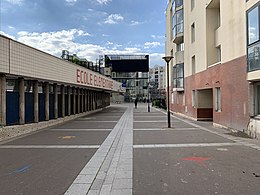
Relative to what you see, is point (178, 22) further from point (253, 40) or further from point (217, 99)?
point (253, 40)

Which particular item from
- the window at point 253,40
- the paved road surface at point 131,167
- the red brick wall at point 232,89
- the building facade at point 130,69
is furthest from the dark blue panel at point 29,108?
the building facade at point 130,69

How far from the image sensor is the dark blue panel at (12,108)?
39.4ft

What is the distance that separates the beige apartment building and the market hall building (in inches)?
383

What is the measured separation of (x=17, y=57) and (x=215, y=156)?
9176mm

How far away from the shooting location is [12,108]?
12367mm

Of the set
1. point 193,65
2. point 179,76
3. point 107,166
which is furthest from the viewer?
point 179,76

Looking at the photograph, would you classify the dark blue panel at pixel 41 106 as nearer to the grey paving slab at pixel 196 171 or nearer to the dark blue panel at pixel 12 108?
the dark blue panel at pixel 12 108

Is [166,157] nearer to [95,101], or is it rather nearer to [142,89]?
[95,101]

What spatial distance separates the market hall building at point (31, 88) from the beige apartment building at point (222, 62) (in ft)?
31.9

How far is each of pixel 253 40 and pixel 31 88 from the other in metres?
11.9

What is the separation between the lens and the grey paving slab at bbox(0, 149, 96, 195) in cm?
505

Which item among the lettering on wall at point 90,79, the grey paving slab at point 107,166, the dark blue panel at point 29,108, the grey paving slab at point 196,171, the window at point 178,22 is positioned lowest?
the grey paving slab at point 107,166

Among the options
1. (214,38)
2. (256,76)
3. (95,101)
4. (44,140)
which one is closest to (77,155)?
(44,140)

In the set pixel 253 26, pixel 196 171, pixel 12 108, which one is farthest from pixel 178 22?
pixel 196 171
